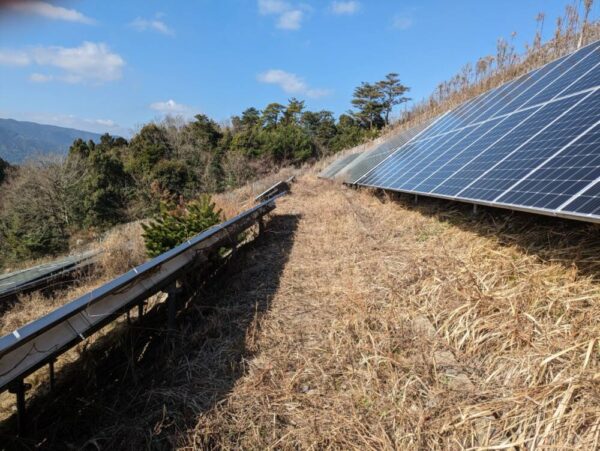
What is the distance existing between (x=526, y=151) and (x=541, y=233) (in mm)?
1252

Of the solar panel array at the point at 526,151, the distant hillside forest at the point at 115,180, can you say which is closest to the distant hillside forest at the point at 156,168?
the distant hillside forest at the point at 115,180

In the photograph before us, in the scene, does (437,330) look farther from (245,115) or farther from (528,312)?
(245,115)

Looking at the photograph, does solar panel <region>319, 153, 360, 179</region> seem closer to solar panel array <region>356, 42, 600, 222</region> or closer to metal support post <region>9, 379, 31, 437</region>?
solar panel array <region>356, 42, 600, 222</region>

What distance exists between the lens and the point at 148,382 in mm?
2953

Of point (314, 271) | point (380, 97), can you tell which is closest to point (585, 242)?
point (314, 271)

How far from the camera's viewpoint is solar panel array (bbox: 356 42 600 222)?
334cm

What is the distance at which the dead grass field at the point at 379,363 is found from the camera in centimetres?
219

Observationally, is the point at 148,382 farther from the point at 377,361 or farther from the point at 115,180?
the point at 115,180

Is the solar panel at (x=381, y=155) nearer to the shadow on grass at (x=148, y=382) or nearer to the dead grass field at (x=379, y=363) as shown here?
the dead grass field at (x=379, y=363)

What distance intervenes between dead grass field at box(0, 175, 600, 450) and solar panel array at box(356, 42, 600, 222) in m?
0.73

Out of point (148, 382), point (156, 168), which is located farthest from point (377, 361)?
point (156, 168)

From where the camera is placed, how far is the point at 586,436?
6.08 ft

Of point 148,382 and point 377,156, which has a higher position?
point 377,156

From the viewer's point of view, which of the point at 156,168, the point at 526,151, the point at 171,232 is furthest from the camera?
the point at 156,168
